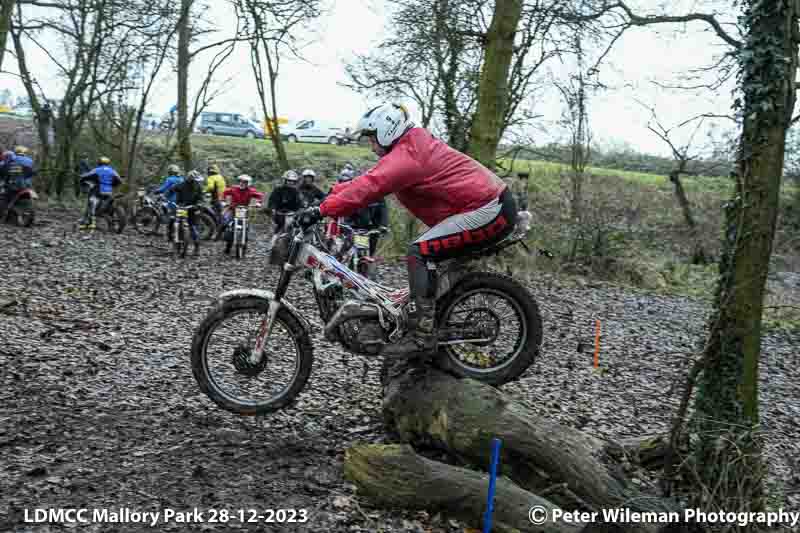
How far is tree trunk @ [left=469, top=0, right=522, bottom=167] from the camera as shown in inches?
448

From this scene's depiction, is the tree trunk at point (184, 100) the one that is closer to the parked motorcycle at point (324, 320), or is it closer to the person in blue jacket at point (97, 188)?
the person in blue jacket at point (97, 188)

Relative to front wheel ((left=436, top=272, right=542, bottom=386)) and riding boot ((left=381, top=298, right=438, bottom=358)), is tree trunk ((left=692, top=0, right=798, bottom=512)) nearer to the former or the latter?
front wheel ((left=436, top=272, right=542, bottom=386))

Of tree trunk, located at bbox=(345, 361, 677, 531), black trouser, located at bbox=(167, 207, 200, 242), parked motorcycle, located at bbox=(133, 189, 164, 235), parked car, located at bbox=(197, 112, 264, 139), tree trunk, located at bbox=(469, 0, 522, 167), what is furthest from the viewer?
parked car, located at bbox=(197, 112, 264, 139)

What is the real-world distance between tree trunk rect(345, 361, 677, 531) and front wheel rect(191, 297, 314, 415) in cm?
70

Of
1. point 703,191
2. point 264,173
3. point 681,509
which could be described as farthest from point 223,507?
point 703,191

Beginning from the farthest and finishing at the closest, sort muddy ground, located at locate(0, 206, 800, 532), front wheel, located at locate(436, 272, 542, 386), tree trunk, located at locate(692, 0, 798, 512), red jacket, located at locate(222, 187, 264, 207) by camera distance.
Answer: red jacket, located at locate(222, 187, 264, 207)
front wheel, located at locate(436, 272, 542, 386)
tree trunk, located at locate(692, 0, 798, 512)
muddy ground, located at locate(0, 206, 800, 532)

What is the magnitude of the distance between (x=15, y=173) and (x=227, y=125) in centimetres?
2271

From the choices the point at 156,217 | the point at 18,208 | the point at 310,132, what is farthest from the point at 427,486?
the point at 310,132

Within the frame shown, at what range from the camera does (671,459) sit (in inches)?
192

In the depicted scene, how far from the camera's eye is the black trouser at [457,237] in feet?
16.7

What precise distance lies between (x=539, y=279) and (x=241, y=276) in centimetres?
725

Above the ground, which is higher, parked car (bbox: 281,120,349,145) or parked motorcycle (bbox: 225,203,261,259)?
parked car (bbox: 281,120,349,145)

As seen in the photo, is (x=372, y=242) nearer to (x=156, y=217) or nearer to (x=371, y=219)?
(x=371, y=219)

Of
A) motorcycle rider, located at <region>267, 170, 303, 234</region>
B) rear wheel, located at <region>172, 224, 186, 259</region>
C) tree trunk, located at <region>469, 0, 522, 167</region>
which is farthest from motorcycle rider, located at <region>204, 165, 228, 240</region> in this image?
tree trunk, located at <region>469, 0, 522, 167</region>
